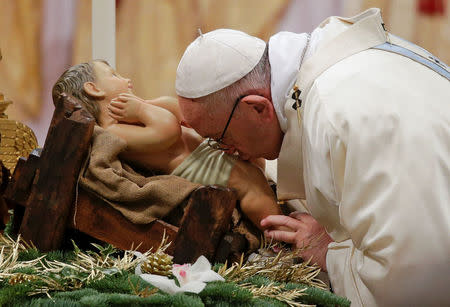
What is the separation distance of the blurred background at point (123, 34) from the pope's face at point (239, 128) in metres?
1.73

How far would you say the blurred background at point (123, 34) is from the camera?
385 cm

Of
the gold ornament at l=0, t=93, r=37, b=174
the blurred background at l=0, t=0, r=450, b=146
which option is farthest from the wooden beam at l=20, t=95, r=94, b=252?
the blurred background at l=0, t=0, r=450, b=146

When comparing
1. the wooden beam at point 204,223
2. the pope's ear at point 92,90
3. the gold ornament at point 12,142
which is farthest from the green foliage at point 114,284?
the gold ornament at point 12,142

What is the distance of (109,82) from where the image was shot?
7.56 ft

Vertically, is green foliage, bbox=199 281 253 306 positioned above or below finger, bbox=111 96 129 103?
below

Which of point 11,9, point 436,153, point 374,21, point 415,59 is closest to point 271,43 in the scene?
point 374,21

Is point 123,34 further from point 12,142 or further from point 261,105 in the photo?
point 261,105

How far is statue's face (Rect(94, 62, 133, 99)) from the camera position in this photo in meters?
2.29

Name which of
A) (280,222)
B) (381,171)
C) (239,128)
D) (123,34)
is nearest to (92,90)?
(239,128)

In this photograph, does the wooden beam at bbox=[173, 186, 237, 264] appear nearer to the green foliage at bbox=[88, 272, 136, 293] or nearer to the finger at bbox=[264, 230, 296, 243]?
the finger at bbox=[264, 230, 296, 243]

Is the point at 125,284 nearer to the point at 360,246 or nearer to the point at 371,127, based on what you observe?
the point at 360,246

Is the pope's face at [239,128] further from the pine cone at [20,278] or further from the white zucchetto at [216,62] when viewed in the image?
the pine cone at [20,278]

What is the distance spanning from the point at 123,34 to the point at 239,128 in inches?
76.3

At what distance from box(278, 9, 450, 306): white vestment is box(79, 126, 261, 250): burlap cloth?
1.27 ft
